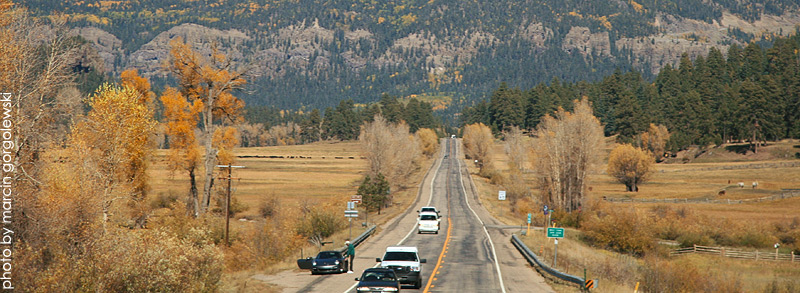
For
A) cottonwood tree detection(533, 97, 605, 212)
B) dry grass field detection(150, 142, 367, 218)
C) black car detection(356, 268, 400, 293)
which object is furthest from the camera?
dry grass field detection(150, 142, 367, 218)

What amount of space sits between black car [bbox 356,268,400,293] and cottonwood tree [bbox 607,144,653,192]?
96.9m

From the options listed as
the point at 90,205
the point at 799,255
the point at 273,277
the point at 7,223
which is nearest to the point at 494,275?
the point at 273,277

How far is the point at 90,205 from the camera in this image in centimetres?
2914

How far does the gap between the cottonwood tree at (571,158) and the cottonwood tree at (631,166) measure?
3952cm

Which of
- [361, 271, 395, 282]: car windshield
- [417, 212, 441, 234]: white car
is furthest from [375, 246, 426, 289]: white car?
[417, 212, 441, 234]: white car

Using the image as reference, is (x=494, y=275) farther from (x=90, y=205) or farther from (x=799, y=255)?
(x=799, y=255)

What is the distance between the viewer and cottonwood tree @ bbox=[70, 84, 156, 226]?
37.3m

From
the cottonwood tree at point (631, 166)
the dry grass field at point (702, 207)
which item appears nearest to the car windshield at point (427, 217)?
the dry grass field at point (702, 207)

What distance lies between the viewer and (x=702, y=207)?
3442 inches

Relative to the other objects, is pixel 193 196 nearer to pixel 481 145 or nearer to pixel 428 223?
pixel 428 223

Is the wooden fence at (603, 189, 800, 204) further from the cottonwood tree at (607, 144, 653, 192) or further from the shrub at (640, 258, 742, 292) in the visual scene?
the shrub at (640, 258, 742, 292)

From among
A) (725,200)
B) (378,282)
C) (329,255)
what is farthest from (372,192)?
(725,200)

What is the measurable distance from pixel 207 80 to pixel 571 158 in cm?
4599

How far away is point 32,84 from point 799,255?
202ft
